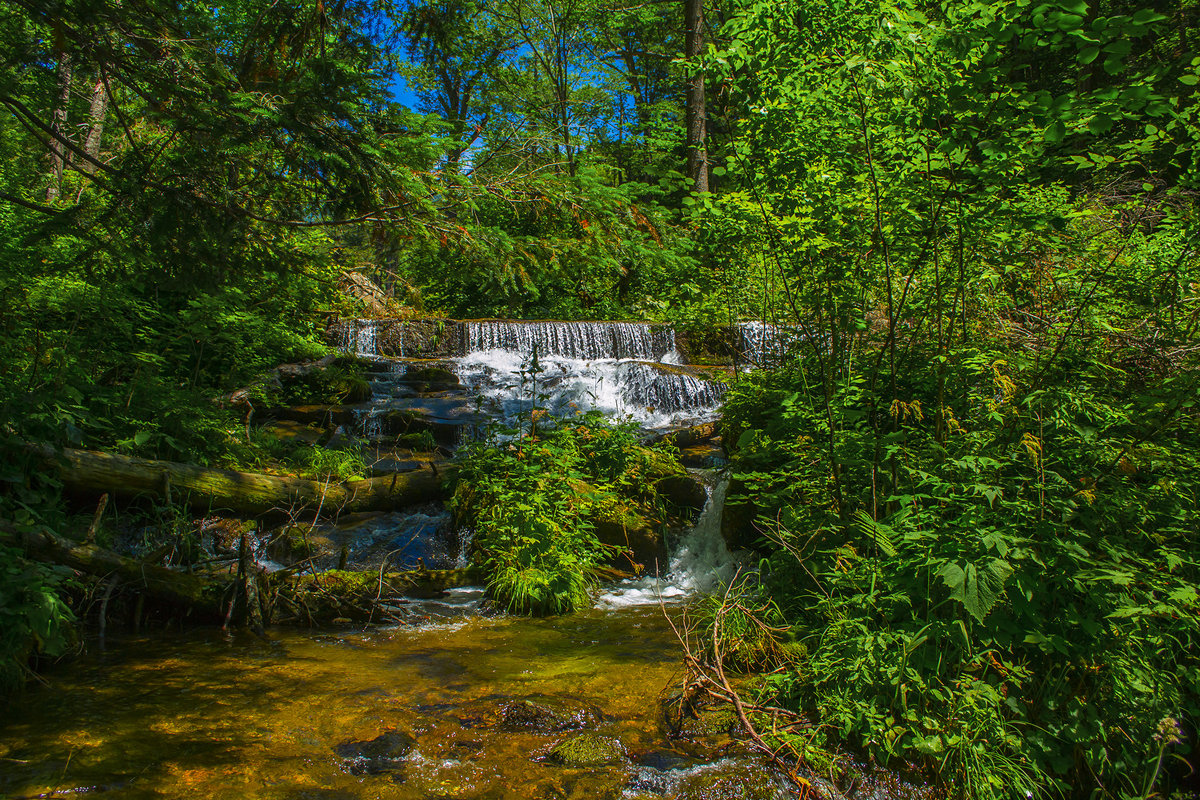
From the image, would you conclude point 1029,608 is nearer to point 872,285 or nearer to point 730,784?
point 730,784

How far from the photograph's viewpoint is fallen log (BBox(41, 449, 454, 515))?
15.9 ft

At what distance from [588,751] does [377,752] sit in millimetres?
951

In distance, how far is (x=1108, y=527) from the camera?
295 cm

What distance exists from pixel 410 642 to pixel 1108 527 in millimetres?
4081

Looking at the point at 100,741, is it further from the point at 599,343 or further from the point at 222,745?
the point at 599,343

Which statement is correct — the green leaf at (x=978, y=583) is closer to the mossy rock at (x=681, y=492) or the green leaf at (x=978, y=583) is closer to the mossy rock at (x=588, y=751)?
the mossy rock at (x=588, y=751)

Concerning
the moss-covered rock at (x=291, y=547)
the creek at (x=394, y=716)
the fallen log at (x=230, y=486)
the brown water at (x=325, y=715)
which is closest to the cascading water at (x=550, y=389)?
the fallen log at (x=230, y=486)

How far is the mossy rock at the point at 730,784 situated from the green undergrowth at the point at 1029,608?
408mm

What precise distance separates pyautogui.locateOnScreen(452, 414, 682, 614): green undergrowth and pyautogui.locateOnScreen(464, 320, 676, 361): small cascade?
6.23m

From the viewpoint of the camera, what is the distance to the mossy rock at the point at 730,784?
8.56ft

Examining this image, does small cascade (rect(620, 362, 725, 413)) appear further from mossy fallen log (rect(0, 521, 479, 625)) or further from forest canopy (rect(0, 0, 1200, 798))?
mossy fallen log (rect(0, 521, 479, 625))

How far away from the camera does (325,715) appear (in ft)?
10.3

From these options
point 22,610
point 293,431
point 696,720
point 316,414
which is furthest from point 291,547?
point 316,414

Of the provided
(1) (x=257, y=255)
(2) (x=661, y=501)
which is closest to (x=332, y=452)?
(1) (x=257, y=255)
